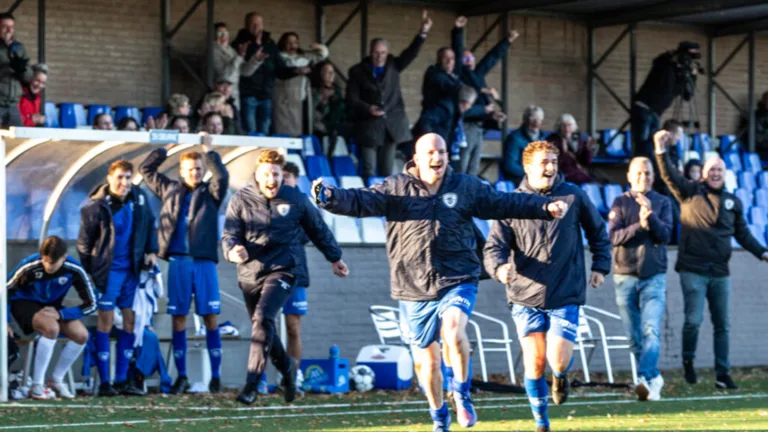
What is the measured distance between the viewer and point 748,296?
1970 cm

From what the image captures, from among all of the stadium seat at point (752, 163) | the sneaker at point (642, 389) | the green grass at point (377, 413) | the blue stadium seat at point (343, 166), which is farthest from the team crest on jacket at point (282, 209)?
the stadium seat at point (752, 163)

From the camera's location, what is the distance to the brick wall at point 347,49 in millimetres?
19797

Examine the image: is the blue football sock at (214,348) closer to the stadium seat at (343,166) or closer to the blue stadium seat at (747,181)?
the stadium seat at (343,166)

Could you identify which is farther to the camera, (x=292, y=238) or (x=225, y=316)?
(x=225, y=316)

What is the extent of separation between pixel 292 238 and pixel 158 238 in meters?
2.33

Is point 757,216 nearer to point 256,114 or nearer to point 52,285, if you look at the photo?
point 256,114

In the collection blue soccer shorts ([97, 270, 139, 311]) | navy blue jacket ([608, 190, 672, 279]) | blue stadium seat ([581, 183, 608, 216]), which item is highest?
blue stadium seat ([581, 183, 608, 216])

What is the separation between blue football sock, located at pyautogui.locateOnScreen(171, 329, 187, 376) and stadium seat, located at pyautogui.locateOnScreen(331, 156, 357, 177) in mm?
4944

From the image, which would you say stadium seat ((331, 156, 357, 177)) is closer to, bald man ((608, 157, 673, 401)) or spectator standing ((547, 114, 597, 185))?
spectator standing ((547, 114, 597, 185))

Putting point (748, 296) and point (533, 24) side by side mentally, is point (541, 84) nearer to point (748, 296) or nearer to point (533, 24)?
point (533, 24)

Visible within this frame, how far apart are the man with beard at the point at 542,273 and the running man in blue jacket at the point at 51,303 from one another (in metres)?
4.67

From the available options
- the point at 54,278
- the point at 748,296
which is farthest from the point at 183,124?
the point at 748,296

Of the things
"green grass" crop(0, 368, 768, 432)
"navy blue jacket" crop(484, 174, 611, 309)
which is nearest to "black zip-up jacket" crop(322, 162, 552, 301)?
"navy blue jacket" crop(484, 174, 611, 309)

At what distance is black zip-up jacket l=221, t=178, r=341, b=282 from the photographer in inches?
494
